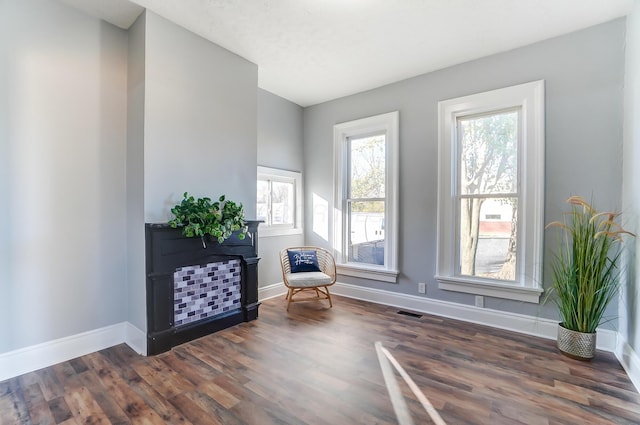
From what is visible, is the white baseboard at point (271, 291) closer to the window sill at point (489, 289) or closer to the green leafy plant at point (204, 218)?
the green leafy plant at point (204, 218)

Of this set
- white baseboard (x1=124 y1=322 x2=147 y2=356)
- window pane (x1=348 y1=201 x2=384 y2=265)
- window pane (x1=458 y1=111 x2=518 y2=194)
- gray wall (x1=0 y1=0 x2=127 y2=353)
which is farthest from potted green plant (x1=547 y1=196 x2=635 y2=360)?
gray wall (x1=0 y1=0 x2=127 y2=353)

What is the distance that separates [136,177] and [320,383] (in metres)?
2.26

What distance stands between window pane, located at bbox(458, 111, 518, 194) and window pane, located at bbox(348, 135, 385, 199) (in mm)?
1004

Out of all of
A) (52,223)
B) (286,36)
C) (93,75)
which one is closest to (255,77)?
(286,36)

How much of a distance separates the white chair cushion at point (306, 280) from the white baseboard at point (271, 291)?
526 millimetres

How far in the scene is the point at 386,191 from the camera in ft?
12.8

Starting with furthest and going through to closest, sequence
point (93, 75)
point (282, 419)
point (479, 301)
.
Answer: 1. point (479, 301)
2. point (93, 75)
3. point (282, 419)

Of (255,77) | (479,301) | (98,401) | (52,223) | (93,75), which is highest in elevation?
(255,77)

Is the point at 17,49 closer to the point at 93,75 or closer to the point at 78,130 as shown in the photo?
the point at 93,75

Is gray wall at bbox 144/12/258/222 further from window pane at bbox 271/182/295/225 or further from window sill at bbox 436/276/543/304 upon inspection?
window sill at bbox 436/276/543/304

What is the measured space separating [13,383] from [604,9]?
530 cm

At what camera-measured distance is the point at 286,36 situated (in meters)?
2.88

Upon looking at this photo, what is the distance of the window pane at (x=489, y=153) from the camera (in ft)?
10.2

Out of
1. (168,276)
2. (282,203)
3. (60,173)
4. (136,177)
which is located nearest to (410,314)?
(282,203)
